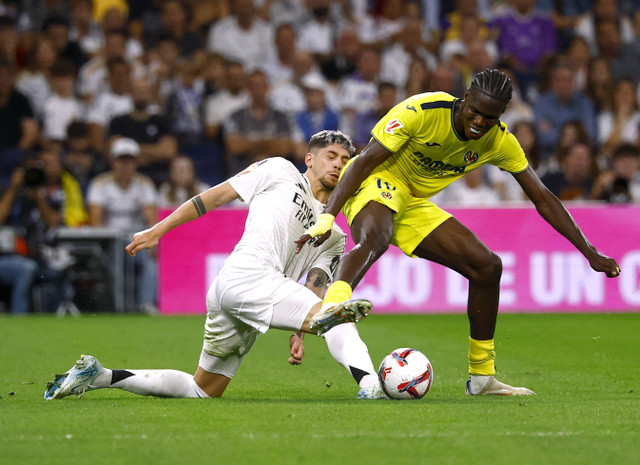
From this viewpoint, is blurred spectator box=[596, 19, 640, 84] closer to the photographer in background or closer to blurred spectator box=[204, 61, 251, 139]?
blurred spectator box=[204, 61, 251, 139]

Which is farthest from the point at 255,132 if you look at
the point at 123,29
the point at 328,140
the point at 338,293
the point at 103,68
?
the point at 338,293

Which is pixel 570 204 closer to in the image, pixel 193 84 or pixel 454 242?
pixel 193 84

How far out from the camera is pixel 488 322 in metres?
6.68

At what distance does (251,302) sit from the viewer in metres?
5.73

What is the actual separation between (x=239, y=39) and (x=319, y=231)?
10829 mm

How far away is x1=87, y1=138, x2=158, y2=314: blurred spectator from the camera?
13.6 metres

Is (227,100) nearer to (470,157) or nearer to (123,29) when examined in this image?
(123,29)

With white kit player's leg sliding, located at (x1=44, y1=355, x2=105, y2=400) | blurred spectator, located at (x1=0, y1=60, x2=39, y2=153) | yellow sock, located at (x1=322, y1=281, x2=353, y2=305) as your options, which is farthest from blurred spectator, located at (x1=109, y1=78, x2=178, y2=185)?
yellow sock, located at (x1=322, y1=281, x2=353, y2=305)

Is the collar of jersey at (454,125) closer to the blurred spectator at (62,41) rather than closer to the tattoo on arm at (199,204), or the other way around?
the tattoo on arm at (199,204)

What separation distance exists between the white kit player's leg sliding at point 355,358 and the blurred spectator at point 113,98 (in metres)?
9.47

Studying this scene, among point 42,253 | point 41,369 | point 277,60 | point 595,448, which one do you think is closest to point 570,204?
point 277,60

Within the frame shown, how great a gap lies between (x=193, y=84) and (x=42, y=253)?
3610 mm

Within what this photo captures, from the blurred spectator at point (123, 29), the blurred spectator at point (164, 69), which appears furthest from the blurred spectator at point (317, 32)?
the blurred spectator at point (123, 29)

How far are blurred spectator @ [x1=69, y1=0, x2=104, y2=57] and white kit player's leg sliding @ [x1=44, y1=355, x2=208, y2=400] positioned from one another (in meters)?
10.6
